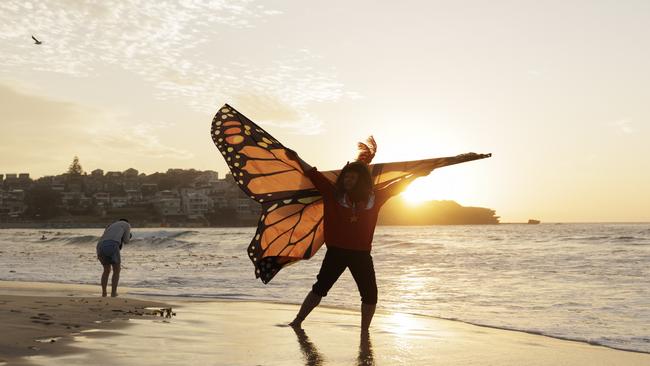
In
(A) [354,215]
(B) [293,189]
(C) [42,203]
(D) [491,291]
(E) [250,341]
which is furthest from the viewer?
(C) [42,203]

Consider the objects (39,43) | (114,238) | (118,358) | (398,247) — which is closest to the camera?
(118,358)

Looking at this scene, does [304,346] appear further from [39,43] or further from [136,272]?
[39,43]

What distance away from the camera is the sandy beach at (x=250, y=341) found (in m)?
5.47

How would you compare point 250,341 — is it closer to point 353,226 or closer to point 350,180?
point 353,226

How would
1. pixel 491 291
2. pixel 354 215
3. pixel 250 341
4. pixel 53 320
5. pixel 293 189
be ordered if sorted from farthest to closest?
1. pixel 491 291
2. pixel 293 189
3. pixel 53 320
4. pixel 354 215
5. pixel 250 341

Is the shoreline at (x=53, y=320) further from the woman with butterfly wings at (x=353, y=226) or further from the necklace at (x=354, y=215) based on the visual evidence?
the necklace at (x=354, y=215)

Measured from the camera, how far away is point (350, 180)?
6.82 metres

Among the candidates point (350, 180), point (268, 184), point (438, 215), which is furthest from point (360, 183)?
point (438, 215)

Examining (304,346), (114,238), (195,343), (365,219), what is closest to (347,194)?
(365,219)

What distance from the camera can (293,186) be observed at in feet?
24.1

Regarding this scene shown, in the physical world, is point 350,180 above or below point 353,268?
above

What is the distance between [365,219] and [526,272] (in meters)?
13.1

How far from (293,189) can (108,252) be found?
575 cm

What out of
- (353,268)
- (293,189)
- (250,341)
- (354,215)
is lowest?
(250,341)
